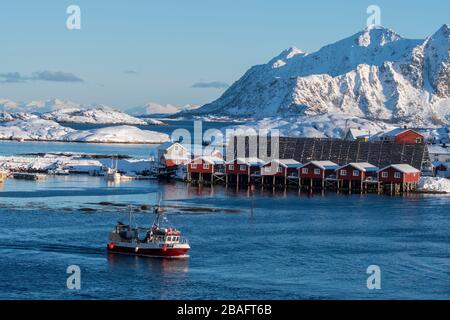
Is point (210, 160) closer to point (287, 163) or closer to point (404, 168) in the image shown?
point (287, 163)

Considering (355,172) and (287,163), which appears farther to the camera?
(287,163)

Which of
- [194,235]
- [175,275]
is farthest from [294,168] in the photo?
[175,275]

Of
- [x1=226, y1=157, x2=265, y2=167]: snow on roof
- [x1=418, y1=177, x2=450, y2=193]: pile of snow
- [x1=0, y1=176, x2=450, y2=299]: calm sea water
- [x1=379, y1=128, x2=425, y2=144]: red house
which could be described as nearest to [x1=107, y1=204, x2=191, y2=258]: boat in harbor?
[x1=0, y1=176, x2=450, y2=299]: calm sea water

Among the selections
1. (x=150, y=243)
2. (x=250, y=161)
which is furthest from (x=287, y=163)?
(x=150, y=243)

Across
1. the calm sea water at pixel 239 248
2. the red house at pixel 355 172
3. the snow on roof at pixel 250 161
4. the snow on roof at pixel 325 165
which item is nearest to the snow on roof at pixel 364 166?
the red house at pixel 355 172

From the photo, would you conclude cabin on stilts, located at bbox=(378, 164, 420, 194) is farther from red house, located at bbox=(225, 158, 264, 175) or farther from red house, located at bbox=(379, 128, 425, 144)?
red house, located at bbox=(379, 128, 425, 144)

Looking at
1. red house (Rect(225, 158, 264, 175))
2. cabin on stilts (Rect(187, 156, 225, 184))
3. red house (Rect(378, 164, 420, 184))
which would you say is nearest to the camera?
red house (Rect(378, 164, 420, 184))

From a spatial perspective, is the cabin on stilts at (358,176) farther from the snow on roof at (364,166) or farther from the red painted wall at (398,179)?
the red painted wall at (398,179)
